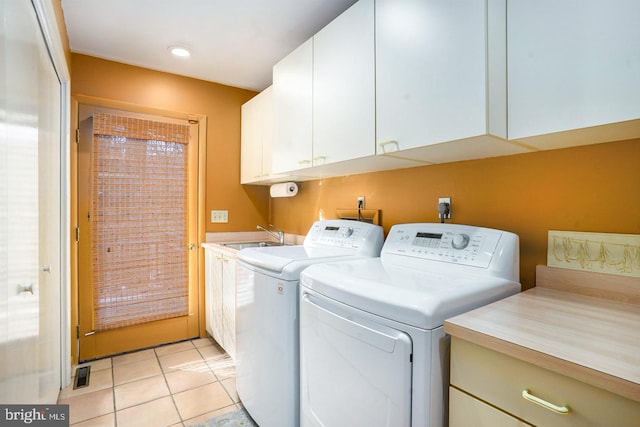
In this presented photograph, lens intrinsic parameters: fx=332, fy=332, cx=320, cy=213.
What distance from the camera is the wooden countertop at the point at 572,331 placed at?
65cm

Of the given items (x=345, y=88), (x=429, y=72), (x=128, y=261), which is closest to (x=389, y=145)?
(x=429, y=72)

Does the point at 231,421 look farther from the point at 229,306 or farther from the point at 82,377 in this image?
the point at 82,377

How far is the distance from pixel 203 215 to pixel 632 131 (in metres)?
2.78

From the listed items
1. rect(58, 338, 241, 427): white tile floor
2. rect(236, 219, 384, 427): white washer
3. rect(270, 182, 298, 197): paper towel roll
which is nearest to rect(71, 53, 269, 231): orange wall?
rect(270, 182, 298, 197): paper towel roll

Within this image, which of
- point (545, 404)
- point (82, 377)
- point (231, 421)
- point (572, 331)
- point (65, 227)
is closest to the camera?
point (545, 404)

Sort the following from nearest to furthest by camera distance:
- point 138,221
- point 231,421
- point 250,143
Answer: point 231,421 < point 138,221 < point 250,143

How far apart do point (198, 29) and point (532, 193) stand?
2076 millimetres

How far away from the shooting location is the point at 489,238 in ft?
4.28

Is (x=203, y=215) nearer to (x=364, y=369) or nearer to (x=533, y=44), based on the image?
(x=364, y=369)

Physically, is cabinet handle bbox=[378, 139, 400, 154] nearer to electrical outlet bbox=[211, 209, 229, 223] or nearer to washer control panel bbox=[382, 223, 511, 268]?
washer control panel bbox=[382, 223, 511, 268]

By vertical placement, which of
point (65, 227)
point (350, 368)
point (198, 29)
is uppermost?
point (198, 29)

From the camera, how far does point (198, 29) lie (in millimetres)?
2074

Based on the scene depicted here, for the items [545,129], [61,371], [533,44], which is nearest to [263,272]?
[545,129]

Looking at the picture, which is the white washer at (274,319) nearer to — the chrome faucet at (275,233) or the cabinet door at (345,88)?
the cabinet door at (345,88)
